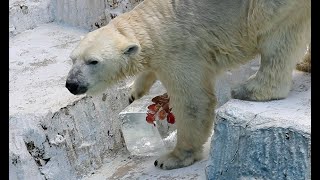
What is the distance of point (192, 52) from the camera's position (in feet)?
13.6

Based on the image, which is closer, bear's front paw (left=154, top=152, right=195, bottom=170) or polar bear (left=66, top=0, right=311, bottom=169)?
polar bear (left=66, top=0, right=311, bottom=169)

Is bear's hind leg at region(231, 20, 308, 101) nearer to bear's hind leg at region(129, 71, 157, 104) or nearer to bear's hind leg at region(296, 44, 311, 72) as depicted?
bear's hind leg at region(296, 44, 311, 72)

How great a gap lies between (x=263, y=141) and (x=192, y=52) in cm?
80

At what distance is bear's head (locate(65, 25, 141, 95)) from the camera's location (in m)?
4.00

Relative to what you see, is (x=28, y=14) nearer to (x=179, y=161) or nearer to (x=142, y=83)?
(x=142, y=83)

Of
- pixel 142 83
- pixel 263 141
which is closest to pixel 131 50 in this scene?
pixel 142 83

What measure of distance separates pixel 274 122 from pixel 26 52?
110 inches

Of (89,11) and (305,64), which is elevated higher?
(305,64)

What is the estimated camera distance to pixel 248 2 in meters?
4.08

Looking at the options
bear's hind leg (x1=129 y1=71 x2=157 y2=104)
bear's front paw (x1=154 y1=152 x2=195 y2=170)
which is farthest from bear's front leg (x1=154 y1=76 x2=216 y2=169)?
bear's hind leg (x1=129 y1=71 x2=157 y2=104)

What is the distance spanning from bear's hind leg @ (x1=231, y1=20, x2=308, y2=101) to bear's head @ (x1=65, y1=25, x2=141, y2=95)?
27.6 inches

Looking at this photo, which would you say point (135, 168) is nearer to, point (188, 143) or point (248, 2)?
point (188, 143)

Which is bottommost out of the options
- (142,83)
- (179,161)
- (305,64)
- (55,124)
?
(179,161)
